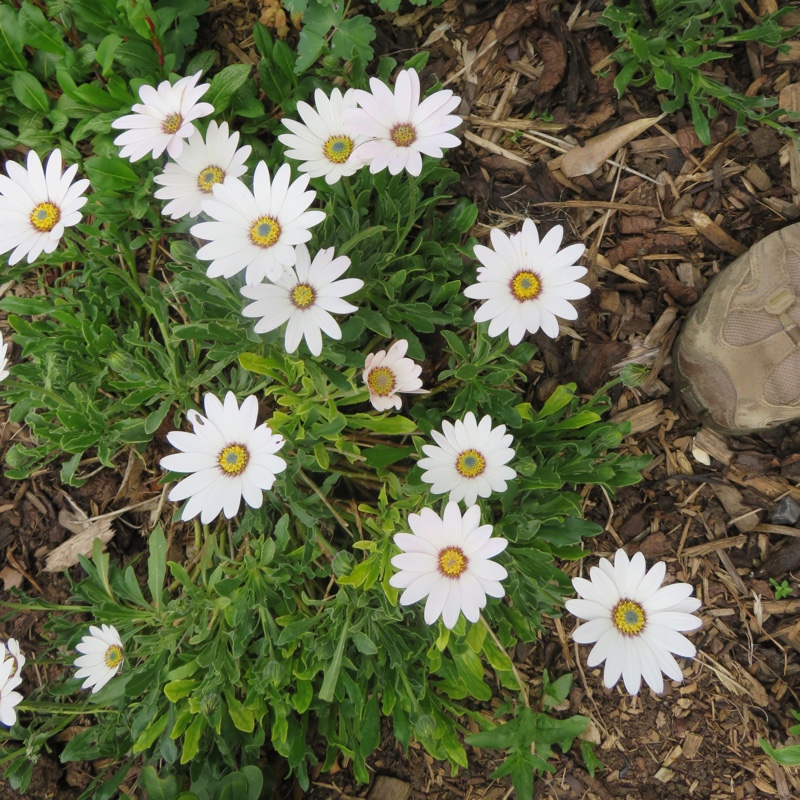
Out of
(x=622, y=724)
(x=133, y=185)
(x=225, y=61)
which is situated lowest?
(x=622, y=724)

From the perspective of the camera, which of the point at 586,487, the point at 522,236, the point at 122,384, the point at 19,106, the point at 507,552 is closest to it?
the point at 522,236

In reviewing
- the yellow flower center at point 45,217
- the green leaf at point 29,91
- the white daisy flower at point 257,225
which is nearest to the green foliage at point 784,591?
the white daisy flower at point 257,225

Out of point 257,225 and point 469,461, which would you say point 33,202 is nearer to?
point 257,225

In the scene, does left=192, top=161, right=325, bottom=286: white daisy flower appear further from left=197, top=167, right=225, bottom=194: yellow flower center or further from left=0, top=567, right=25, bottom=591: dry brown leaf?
left=0, top=567, right=25, bottom=591: dry brown leaf

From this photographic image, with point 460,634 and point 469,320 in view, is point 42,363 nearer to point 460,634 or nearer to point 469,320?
point 469,320

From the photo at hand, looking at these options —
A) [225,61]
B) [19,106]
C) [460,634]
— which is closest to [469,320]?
[460,634]

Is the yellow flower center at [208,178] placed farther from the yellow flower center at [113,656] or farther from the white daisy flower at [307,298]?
the yellow flower center at [113,656]
